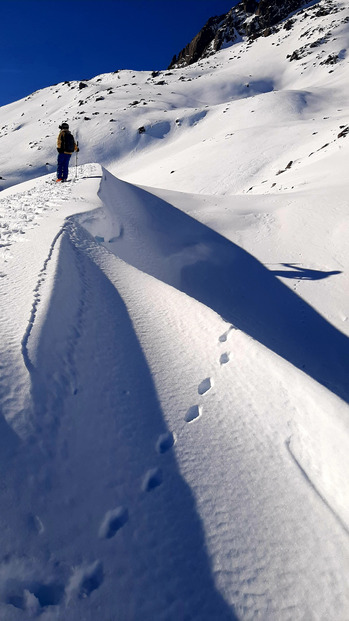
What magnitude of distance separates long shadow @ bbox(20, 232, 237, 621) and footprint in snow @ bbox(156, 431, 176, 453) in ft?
0.12

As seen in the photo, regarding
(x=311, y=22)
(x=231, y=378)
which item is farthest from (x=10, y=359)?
(x=311, y=22)

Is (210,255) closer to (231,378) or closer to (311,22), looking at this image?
(231,378)

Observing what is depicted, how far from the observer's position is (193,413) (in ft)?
8.00

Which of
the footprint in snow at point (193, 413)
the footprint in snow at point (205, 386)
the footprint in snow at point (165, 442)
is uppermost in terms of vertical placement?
the footprint in snow at point (205, 386)

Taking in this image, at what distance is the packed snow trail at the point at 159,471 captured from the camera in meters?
1.51

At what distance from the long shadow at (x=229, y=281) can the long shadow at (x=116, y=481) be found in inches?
101

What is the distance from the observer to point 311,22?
193 feet

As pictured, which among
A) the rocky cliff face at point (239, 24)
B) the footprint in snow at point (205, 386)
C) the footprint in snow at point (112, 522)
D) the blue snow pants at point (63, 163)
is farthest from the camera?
the rocky cliff face at point (239, 24)

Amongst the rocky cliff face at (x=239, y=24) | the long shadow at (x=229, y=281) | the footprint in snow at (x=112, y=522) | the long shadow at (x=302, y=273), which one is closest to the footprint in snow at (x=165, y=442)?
the footprint in snow at (x=112, y=522)

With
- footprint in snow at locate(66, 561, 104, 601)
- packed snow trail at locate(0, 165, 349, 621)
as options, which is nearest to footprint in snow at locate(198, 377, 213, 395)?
packed snow trail at locate(0, 165, 349, 621)

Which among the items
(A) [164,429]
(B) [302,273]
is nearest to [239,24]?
(B) [302,273]

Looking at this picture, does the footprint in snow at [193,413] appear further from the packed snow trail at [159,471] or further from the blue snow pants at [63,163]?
the blue snow pants at [63,163]

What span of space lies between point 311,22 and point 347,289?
76078 mm

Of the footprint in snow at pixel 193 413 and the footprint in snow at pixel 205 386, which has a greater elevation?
the footprint in snow at pixel 205 386
